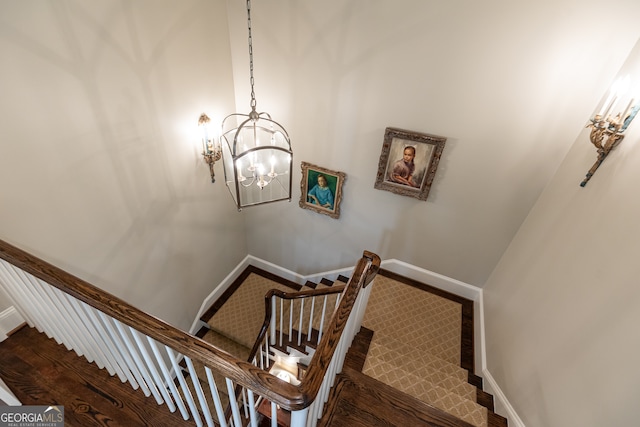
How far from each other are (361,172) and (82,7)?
2.47 metres

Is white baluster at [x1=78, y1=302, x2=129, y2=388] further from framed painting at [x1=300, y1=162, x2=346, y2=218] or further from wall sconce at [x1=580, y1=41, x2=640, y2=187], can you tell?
wall sconce at [x1=580, y1=41, x2=640, y2=187]

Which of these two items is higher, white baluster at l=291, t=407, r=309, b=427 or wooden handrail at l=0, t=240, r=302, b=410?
wooden handrail at l=0, t=240, r=302, b=410

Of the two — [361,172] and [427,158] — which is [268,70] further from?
[427,158]

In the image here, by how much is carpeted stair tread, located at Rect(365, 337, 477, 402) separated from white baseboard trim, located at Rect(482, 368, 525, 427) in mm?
142

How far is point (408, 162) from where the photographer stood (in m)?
2.88

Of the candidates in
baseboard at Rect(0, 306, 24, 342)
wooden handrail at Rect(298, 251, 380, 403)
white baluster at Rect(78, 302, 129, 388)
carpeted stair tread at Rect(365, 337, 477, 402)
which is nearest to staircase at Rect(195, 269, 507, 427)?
carpeted stair tread at Rect(365, 337, 477, 402)

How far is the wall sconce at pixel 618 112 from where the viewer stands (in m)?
1.70

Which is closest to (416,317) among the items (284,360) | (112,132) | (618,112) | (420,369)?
(420,369)

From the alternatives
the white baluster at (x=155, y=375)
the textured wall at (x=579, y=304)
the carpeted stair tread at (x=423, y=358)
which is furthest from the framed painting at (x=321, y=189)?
the white baluster at (x=155, y=375)

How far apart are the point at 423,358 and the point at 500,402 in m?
0.67

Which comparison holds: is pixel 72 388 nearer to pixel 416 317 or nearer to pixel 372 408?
pixel 372 408

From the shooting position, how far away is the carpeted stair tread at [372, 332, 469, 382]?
2682 millimetres

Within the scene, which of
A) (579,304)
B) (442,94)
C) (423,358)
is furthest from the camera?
(423,358)

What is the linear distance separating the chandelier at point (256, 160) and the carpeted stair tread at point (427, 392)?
5.11 feet
